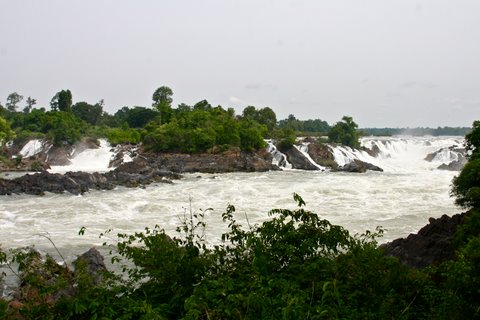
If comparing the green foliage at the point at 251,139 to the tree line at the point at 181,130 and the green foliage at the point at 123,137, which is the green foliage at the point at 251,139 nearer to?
the tree line at the point at 181,130

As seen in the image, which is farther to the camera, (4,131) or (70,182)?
(4,131)

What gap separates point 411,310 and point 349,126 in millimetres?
52362

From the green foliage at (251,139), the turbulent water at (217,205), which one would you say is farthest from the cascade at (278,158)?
the turbulent water at (217,205)

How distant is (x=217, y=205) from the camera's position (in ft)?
74.7

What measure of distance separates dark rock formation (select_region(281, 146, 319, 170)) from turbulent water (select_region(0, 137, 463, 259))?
7.21m

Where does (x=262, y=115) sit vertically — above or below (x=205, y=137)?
above

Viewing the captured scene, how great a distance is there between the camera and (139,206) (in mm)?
21312

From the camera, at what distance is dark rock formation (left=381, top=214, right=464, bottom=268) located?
1035cm

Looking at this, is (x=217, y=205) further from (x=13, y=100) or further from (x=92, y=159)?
(x=13, y=100)

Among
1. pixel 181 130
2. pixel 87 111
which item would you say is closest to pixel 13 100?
pixel 87 111

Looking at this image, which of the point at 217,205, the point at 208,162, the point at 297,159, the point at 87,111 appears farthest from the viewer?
the point at 87,111

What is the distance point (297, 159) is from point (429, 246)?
108 ft

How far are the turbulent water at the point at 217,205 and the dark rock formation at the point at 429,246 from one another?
139 inches

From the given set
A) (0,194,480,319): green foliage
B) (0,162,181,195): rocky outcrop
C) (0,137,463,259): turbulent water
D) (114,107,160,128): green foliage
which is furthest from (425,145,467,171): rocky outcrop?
(114,107,160,128): green foliage
